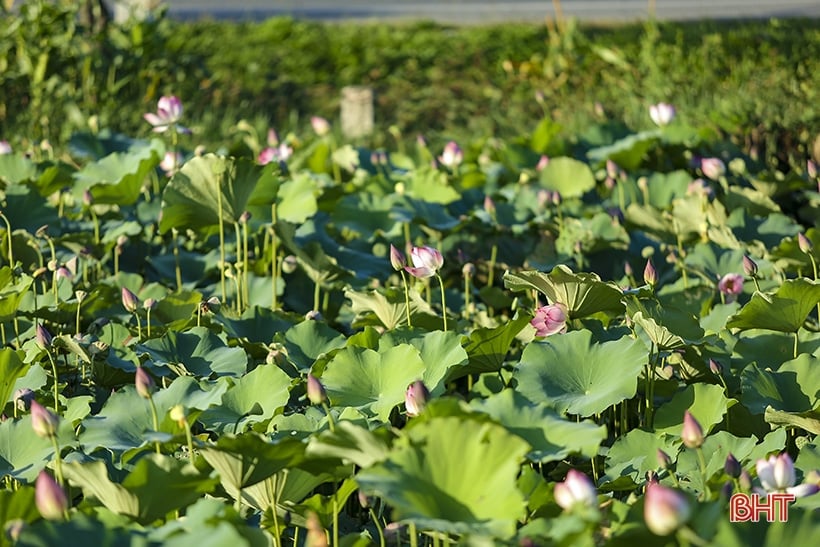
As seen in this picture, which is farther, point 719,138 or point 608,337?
point 719,138

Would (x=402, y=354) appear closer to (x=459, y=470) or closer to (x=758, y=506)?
(x=459, y=470)

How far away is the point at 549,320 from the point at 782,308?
0.48 metres

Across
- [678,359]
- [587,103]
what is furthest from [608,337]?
[587,103]

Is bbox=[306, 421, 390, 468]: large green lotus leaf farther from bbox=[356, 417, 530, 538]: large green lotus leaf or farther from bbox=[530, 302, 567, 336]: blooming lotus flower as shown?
bbox=[530, 302, 567, 336]: blooming lotus flower

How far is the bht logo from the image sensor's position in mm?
1549

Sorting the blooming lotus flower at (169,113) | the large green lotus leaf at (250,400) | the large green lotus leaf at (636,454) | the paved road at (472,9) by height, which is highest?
the blooming lotus flower at (169,113)

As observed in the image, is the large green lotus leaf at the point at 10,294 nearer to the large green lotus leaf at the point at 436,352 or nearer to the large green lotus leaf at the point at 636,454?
the large green lotus leaf at the point at 436,352

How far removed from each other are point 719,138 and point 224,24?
5664 mm

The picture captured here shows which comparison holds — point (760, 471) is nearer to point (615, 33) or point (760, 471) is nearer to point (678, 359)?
point (678, 359)

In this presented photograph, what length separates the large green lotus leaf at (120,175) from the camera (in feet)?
10.4

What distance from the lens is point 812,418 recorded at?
76.7 inches

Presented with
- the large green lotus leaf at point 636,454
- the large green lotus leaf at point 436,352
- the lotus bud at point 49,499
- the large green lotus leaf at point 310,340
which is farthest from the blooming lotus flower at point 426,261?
the lotus bud at point 49,499

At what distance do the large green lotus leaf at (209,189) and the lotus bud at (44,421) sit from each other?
1.16 metres

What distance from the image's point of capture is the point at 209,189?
2758 mm
